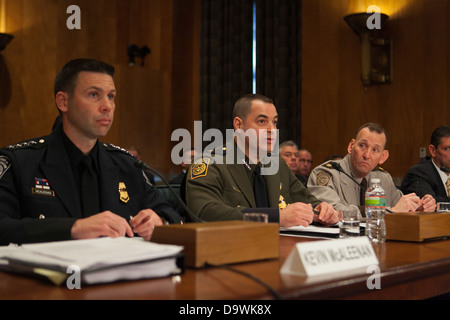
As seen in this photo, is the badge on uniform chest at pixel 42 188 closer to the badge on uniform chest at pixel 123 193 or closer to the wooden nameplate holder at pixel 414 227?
the badge on uniform chest at pixel 123 193

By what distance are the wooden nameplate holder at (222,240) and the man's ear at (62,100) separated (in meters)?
1.08

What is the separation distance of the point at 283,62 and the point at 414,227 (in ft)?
18.5

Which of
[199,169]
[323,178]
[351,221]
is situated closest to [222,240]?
[351,221]

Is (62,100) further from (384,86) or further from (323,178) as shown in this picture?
(384,86)

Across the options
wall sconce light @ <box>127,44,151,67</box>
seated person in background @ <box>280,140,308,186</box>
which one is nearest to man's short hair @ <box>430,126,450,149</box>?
seated person in background @ <box>280,140,308,186</box>

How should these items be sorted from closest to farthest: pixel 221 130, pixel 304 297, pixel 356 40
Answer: pixel 304 297 < pixel 356 40 < pixel 221 130

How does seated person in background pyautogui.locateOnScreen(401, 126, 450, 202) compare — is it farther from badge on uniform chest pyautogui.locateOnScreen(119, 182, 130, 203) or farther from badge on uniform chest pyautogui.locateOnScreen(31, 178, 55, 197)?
badge on uniform chest pyautogui.locateOnScreen(31, 178, 55, 197)

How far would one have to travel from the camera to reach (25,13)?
23.9 ft

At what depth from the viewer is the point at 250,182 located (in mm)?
2893

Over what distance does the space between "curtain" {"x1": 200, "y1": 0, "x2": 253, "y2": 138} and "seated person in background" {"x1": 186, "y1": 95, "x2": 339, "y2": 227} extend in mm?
4771

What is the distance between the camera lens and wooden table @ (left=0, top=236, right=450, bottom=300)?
3.71 feet

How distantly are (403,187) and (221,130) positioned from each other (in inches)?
157
